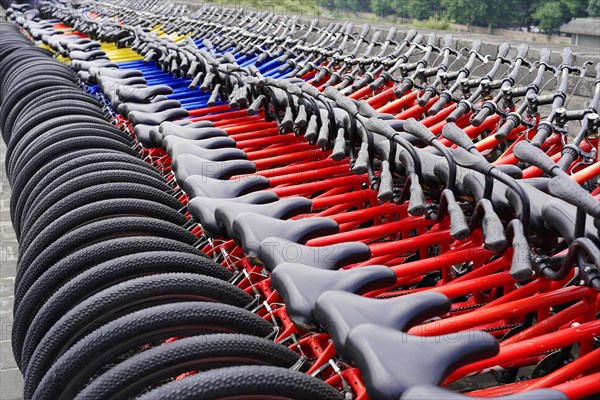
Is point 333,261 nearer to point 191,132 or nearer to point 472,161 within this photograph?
point 472,161

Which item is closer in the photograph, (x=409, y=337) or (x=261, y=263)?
(x=409, y=337)

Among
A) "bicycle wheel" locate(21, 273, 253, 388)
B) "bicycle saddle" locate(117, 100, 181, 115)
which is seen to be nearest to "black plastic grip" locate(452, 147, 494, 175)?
"bicycle wheel" locate(21, 273, 253, 388)

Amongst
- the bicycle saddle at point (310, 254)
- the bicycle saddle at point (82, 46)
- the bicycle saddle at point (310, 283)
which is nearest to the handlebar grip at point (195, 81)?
the bicycle saddle at point (82, 46)

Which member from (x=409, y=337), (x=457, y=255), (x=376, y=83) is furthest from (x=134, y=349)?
(x=376, y=83)

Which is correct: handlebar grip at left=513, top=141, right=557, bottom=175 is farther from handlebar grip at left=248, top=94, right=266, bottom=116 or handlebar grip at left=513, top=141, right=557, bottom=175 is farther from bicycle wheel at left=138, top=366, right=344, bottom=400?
handlebar grip at left=248, top=94, right=266, bottom=116

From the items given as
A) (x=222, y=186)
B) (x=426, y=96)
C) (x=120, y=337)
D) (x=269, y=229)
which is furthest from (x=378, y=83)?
(x=120, y=337)

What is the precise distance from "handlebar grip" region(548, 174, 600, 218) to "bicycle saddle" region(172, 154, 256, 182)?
1.56 m

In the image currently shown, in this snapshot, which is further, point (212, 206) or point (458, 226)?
point (212, 206)

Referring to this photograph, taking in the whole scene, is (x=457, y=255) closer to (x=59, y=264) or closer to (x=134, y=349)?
(x=134, y=349)

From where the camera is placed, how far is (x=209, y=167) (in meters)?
2.96

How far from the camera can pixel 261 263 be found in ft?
6.96

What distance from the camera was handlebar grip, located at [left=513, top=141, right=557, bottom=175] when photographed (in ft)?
6.08

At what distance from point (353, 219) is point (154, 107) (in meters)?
1.99

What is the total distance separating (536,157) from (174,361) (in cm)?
110
